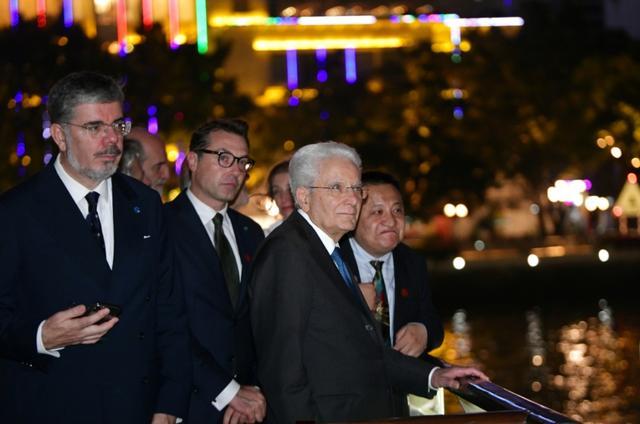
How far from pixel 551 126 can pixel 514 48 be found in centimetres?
342

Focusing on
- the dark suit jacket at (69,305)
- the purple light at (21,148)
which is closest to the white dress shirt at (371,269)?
the dark suit jacket at (69,305)

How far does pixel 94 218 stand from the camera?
461 cm

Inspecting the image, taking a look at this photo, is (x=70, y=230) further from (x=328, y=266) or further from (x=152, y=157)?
(x=152, y=157)

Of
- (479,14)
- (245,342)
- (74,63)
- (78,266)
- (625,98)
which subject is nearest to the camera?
(78,266)

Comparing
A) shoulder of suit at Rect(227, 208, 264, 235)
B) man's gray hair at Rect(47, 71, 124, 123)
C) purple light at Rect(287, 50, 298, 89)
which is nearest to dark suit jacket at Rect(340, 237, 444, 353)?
shoulder of suit at Rect(227, 208, 264, 235)

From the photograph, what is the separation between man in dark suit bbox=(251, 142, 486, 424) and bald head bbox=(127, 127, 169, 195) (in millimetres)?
2237

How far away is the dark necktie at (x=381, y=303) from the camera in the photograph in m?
5.62

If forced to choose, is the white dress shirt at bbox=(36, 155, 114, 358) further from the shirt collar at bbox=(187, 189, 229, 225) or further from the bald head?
the bald head

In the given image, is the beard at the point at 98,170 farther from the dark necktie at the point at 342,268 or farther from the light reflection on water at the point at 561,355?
the light reflection on water at the point at 561,355

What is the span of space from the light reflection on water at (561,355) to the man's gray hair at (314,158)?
A: 9.90m

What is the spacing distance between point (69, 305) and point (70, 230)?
29cm

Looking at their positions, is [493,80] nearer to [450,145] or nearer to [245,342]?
[450,145]

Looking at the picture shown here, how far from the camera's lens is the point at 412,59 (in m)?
46.9

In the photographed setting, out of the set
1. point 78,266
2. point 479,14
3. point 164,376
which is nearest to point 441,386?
point 164,376
